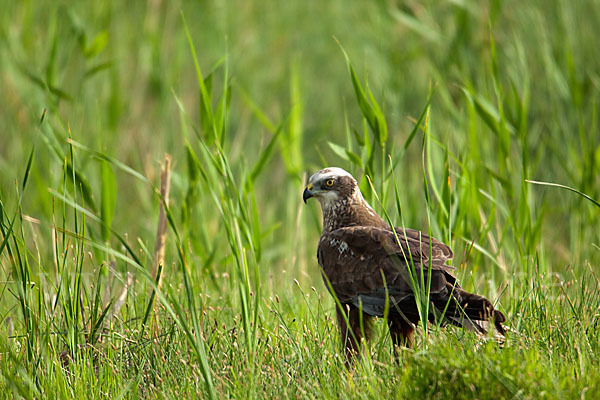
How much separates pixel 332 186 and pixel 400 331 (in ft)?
3.02

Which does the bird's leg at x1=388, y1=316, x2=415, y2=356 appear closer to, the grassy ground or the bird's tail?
the grassy ground

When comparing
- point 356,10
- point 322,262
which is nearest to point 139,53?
point 356,10

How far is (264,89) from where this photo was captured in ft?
25.8

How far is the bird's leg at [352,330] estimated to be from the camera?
3.16 m

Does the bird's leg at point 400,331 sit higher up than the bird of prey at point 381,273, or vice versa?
the bird of prey at point 381,273

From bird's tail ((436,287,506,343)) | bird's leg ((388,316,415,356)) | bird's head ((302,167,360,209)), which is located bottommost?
bird's leg ((388,316,415,356))

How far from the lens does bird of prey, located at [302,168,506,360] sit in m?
3.01

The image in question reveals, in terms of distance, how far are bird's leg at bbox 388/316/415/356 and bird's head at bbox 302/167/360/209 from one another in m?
0.81

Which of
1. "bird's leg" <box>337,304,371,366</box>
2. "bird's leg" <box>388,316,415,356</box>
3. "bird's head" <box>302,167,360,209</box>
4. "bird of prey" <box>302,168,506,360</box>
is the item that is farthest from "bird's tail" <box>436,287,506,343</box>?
"bird's head" <box>302,167,360,209</box>

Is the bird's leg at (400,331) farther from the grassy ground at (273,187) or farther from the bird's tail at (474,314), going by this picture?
the bird's tail at (474,314)

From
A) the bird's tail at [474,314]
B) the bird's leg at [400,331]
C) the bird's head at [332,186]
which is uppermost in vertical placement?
the bird's head at [332,186]

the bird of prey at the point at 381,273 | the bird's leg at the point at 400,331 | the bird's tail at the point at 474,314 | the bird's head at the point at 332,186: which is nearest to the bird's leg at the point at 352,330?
the bird of prey at the point at 381,273

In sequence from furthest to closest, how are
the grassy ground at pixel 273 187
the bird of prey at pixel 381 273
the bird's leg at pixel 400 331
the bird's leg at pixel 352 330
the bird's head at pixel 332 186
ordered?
the bird's head at pixel 332 186 < the bird's leg at pixel 400 331 < the bird's leg at pixel 352 330 < the bird of prey at pixel 381 273 < the grassy ground at pixel 273 187

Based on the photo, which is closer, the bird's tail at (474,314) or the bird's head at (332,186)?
the bird's tail at (474,314)
